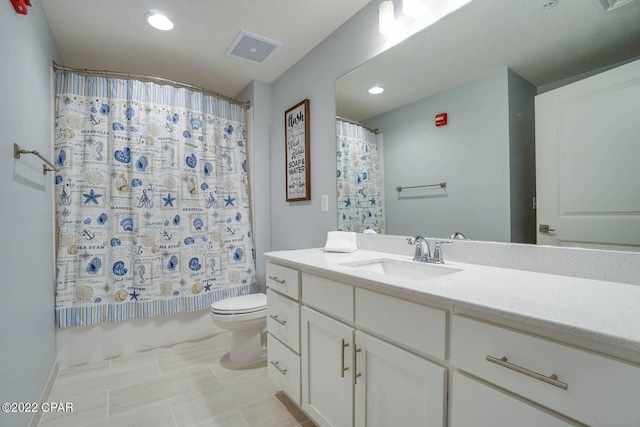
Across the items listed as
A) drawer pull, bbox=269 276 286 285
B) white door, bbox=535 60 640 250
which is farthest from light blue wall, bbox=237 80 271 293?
white door, bbox=535 60 640 250

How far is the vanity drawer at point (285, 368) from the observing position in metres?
1.43

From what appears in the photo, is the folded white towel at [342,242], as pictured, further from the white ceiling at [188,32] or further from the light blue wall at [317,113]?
the white ceiling at [188,32]

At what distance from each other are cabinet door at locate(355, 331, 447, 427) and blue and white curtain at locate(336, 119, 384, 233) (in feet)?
2.76

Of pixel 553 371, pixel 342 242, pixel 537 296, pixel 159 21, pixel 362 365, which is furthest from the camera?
pixel 159 21

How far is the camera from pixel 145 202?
2.26 m

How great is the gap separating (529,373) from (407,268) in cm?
74

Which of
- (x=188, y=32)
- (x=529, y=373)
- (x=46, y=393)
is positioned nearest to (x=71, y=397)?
(x=46, y=393)

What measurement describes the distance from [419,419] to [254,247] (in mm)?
2130

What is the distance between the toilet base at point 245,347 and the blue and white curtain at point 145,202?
548 mm

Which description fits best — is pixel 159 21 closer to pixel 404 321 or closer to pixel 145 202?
pixel 145 202

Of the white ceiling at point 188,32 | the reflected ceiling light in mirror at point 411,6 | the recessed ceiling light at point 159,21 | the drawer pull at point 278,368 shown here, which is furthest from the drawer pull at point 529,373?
the recessed ceiling light at point 159,21

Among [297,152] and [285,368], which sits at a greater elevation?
[297,152]

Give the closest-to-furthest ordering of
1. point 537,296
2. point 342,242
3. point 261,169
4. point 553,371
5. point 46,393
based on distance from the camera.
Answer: point 553,371, point 537,296, point 46,393, point 342,242, point 261,169

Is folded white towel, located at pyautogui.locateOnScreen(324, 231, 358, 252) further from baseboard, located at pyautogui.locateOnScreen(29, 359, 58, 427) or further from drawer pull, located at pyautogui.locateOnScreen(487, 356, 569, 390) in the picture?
baseboard, located at pyautogui.locateOnScreen(29, 359, 58, 427)
